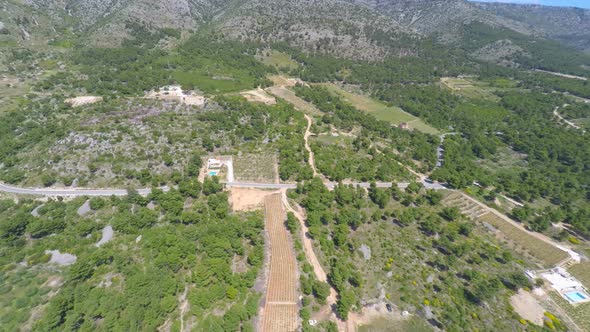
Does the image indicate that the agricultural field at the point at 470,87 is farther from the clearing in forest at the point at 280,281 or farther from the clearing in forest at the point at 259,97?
the clearing in forest at the point at 280,281

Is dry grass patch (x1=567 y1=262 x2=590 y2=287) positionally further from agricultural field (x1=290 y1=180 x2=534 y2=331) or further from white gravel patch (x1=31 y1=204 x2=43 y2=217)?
white gravel patch (x1=31 y1=204 x2=43 y2=217)

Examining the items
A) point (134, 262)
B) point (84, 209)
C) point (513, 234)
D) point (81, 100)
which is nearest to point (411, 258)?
point (513, 234)

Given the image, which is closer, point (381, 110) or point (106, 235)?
point (106, 235)

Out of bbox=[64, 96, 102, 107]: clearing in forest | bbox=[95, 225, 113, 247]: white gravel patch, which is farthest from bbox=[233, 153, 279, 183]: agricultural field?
bbox=[64, 96, 102, 107]: clearing in forest

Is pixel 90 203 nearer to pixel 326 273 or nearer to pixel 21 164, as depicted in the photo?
pixel 21 164

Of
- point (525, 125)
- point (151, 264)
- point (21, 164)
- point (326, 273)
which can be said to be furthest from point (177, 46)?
point (525, 125)

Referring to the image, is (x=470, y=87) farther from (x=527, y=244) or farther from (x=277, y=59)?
(x=527, y=244)
